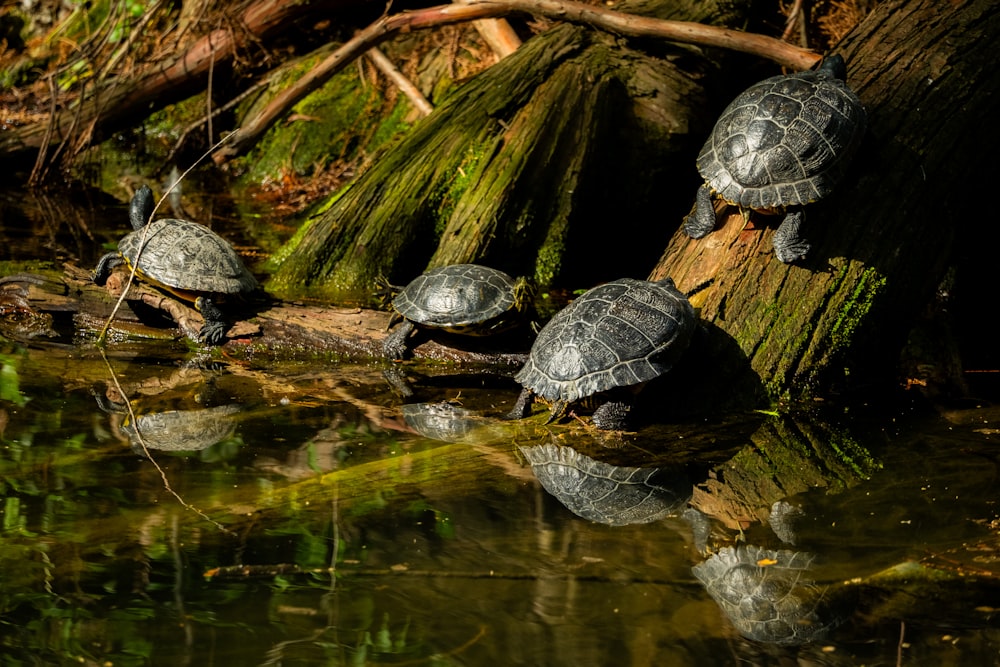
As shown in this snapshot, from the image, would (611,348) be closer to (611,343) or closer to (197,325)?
(611,343)

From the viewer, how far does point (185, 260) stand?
6297 mm

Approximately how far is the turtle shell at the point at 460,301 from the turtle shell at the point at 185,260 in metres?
1.15

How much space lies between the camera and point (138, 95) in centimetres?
1044

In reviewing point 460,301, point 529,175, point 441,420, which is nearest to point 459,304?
point 460,301

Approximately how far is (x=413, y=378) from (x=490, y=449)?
1.33 meters

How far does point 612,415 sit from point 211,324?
2858 millimetres

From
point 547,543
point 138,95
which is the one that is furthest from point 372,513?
point 138,95

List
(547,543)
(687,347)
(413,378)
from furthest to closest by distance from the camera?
(413,378) → (687,347) → (547,543)

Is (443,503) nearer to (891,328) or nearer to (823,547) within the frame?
(823,547)

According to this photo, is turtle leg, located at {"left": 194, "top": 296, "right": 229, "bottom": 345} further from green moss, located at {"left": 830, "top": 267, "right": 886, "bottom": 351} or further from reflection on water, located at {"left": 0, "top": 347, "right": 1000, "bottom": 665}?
green moss, located at {"left": 830, "top": 267, "right": 886, "bottom": 351}

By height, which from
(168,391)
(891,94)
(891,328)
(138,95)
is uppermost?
(138,95)

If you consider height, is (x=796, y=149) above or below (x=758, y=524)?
above

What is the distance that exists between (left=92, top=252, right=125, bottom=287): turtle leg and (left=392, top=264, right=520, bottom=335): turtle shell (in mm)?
2029

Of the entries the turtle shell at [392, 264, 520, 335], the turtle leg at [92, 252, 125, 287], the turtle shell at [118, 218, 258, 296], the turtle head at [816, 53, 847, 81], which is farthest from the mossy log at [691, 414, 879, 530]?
the turtle leg at [92, 252, 125, 287]
